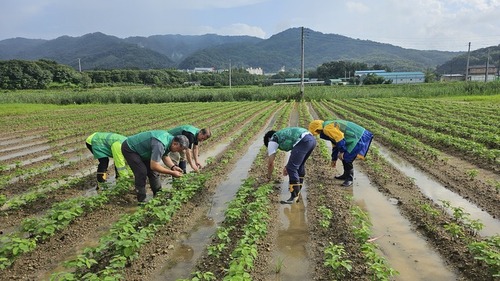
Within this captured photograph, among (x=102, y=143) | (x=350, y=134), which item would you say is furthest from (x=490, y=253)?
(x=102, y=143)

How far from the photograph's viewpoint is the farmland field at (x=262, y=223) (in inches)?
159

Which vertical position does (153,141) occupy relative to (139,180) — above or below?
above

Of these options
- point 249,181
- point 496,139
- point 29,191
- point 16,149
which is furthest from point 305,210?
point 16,149

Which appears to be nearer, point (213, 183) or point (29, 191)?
point (29, 191)

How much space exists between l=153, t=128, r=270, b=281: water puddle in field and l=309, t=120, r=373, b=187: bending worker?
2.21 metres

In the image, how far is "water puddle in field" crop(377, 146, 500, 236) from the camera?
530cm

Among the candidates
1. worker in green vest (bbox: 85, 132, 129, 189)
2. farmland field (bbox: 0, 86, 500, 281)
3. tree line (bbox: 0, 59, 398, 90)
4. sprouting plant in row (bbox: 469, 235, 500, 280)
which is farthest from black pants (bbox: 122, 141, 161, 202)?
tree line (bbox: 0, 59, 398, 90)

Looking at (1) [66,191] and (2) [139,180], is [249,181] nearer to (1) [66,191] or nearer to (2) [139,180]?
(2) [139,180]

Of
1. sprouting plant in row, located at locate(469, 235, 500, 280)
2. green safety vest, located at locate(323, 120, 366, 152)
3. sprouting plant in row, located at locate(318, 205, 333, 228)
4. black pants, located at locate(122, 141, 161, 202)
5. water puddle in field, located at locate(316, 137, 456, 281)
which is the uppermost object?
green safety vest, located at locate(323, 120, 366, 152)

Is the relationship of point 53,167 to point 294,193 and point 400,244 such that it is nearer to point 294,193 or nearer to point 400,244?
point 294,193

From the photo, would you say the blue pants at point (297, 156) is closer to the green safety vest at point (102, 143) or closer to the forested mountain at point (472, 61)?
the green safety vest at point (102, 143)

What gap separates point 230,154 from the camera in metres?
10.3

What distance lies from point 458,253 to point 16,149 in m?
13.5

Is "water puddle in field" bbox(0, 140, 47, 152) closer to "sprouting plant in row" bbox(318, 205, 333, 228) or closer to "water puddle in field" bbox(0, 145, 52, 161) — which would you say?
"water puddle in field" bbox(0, 145, 52, 161)
